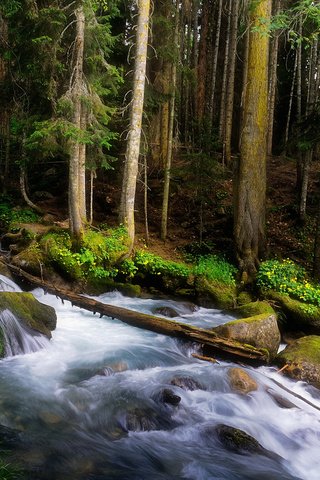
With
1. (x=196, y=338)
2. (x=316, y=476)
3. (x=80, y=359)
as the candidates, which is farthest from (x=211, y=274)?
(x=316, y=476)

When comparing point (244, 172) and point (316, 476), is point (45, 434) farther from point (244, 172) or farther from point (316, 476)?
point (244, 172)

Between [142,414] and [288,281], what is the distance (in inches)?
238

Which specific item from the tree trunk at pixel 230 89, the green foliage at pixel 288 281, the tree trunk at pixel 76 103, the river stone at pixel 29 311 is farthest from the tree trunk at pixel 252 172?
the tree trunk at pixel 230 89

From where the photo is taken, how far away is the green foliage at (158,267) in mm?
11156

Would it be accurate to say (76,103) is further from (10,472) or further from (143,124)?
(10,472)

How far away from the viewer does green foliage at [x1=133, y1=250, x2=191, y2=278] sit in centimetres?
1116

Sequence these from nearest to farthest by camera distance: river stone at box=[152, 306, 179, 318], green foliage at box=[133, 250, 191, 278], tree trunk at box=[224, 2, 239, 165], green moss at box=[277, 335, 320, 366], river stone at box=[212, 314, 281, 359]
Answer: green moss at box=[277, 335, 320, 366] < river stone at box=[212, 314, 281, 359] < river stone at box=[152, 306, 179, 318] < green foliage at box=[133, 250, 191, 278] < tree trunk at box=[224, 2, 239, 165]

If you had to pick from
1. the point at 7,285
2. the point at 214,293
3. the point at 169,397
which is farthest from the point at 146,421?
the point at 214,293

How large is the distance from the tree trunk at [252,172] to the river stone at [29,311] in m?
5.40

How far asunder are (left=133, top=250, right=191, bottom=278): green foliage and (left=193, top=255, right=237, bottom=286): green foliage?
0.35 meters

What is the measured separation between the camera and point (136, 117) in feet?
36.6

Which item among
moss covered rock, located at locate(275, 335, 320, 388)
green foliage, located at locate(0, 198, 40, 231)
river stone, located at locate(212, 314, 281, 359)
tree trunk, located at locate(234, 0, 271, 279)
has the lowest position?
moss covered rock, located at locate(275, 335, 320, 388)

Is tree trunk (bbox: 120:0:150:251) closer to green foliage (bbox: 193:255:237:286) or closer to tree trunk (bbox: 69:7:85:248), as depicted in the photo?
tree trunk (bbox: 69:7:85:248)

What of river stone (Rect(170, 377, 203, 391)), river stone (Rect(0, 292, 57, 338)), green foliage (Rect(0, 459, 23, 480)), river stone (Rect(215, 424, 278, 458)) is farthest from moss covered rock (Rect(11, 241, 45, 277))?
green foliage (Rect(0, 459, 23, 480))
